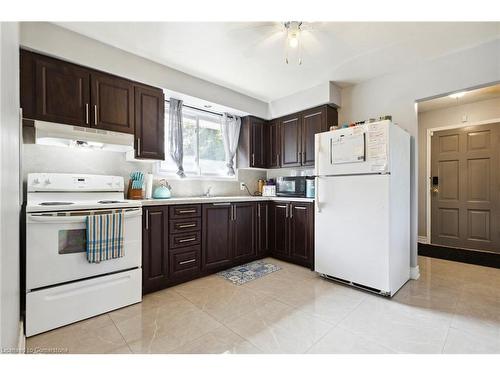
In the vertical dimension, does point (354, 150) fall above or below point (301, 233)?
above

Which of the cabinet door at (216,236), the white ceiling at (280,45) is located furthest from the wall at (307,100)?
the cabinet door at (216,236)

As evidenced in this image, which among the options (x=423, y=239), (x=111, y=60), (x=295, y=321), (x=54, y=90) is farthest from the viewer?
(x=423, y=239)

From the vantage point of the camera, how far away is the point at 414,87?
271 centimetres

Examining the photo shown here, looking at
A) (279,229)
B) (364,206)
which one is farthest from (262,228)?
(364,206)

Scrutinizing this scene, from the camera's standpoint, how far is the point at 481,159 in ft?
12.3

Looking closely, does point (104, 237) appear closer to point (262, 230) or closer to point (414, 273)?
point (262, 230)

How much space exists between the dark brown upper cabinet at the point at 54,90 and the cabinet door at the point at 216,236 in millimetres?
1523

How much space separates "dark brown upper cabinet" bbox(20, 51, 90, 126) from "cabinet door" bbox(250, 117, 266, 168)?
2.22 m

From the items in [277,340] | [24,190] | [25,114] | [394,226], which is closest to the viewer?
[277,340]

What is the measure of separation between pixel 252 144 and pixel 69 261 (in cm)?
275

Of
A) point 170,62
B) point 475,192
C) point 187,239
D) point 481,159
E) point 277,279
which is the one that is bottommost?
point 277,279

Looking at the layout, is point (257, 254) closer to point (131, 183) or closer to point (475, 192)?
point (131, 183)

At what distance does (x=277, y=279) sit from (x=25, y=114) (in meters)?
2.81

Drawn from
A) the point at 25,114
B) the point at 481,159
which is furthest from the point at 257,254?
the point at 481,159
